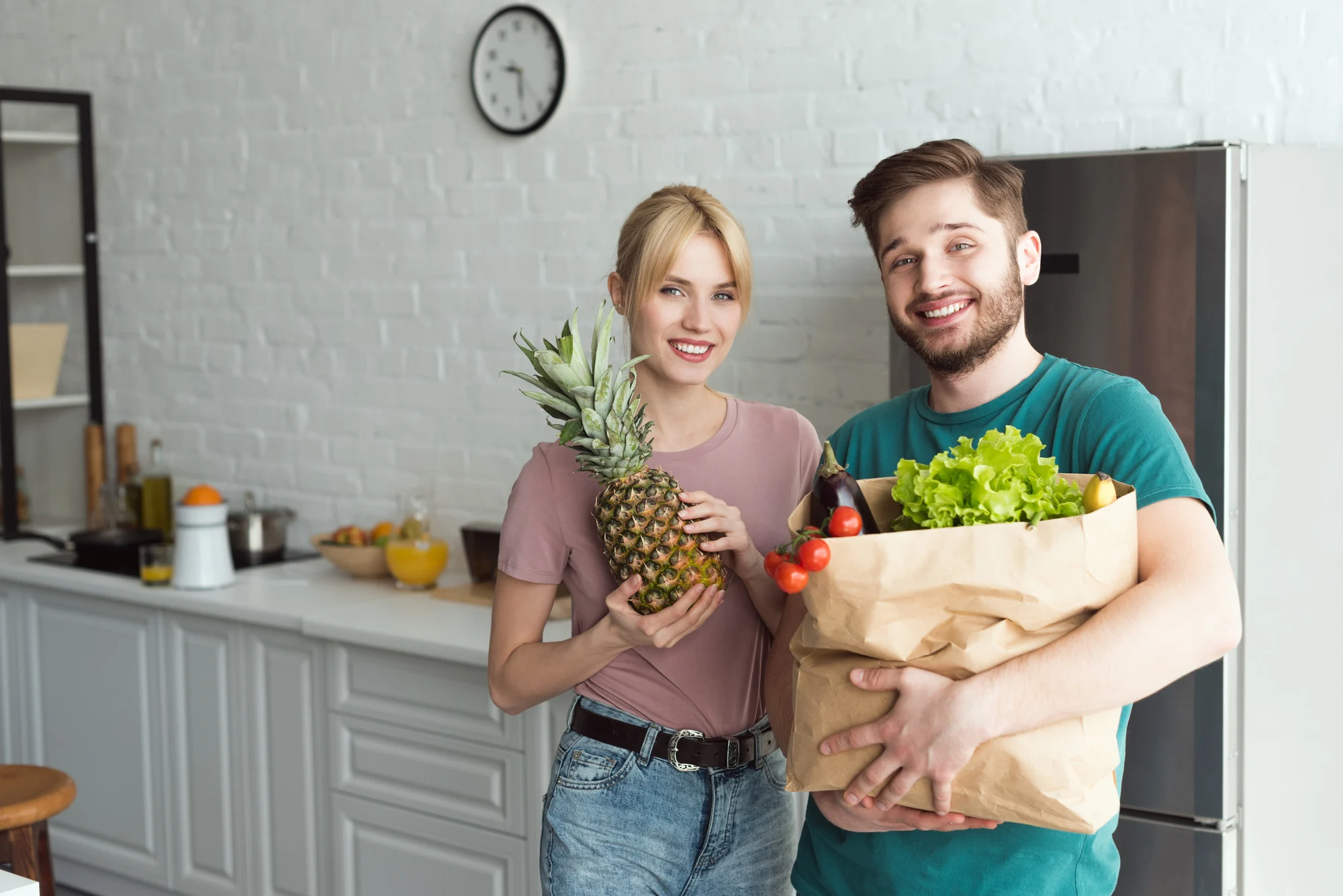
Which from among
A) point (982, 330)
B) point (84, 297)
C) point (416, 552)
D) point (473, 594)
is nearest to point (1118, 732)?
point (982, 330)

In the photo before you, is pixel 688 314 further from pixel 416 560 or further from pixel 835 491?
pixel 416 560

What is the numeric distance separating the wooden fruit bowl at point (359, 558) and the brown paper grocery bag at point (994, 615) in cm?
245

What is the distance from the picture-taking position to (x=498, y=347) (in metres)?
3.46

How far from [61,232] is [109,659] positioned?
1677mm

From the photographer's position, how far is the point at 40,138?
4164 mm

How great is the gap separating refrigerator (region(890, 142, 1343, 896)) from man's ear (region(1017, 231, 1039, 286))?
0.72 m

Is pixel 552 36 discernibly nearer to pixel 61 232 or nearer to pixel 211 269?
pixel 211 269

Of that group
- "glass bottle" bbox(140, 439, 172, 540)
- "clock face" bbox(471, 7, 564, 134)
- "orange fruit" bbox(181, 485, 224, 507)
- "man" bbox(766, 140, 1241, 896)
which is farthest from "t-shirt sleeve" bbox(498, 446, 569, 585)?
"glass bottle" bbox(140, 439, 172, 540)

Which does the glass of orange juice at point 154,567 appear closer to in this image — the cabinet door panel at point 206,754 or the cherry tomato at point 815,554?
the cabinet door panel at point 206,754

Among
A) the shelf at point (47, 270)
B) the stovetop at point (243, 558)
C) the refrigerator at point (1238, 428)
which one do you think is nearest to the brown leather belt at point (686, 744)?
the refrigerator at point (1238, 428)

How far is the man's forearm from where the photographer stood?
3.93ft

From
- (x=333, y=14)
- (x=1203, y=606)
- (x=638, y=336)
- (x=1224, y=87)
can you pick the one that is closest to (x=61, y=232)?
(x=333, y=14)

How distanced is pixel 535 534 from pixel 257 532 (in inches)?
89.7

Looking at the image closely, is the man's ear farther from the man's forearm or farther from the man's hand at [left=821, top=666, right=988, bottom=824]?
the man's hand at [left=821, top=666, right=988, bottom=824]
